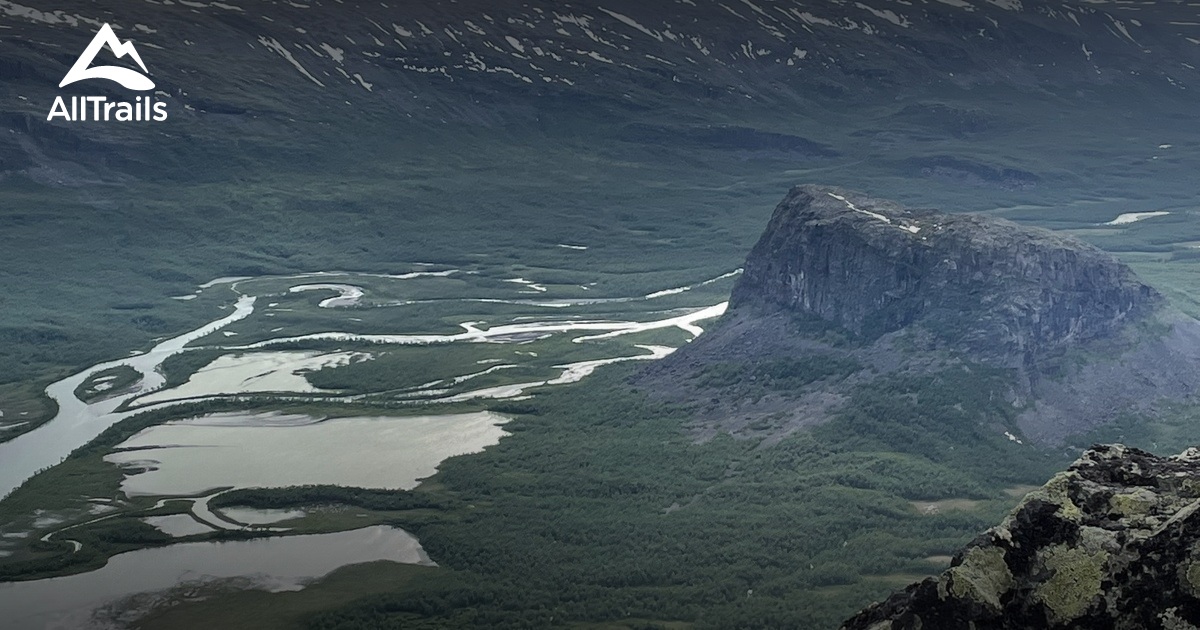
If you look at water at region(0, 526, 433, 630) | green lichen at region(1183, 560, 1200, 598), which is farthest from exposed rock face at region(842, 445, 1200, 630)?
water at region(0, 526, 433, 630)

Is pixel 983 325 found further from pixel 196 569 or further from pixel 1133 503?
pixel 1133 503

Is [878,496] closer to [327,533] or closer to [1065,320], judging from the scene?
Answer: [1065,320]

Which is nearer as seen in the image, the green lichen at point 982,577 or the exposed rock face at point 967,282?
the green lichen at point 982,577

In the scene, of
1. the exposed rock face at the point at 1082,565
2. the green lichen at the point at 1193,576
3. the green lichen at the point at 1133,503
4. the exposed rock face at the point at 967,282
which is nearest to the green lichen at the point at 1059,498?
the exposed rock face at the point at 1082,565

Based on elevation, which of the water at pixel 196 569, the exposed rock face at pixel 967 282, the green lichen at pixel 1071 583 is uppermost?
the exposed rock face at pixel 967 282

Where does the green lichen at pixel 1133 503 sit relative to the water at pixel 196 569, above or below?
above

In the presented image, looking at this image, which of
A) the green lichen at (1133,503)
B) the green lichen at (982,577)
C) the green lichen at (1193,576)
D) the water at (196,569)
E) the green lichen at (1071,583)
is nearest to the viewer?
the green lichen at (1193,576)

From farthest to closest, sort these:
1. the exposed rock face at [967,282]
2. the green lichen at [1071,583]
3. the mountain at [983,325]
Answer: the exposed rock face at [967,282], the mountain at [983,325], the green lichen at [1071,583]

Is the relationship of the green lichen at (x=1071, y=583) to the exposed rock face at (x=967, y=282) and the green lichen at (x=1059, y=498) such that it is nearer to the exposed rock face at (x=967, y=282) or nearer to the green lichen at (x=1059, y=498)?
the green lichen at (x=1059, y=498)
